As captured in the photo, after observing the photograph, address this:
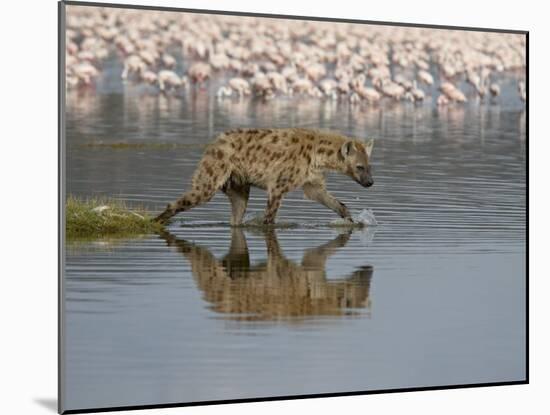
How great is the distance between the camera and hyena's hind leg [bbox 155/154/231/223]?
29.6ft

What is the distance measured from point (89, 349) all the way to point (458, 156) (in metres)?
2.86

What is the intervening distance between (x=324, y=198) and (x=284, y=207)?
22 cm

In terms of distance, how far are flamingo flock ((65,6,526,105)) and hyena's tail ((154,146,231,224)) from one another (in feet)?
1.70

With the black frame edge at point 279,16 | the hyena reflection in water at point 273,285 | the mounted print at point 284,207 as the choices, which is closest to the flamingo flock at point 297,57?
the mounted print at point 284,207

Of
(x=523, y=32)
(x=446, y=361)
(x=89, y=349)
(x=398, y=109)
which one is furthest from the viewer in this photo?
(x=398, y=109)

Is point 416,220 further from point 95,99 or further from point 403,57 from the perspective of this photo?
point 95,99

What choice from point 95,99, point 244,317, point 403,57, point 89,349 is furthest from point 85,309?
point 403,57

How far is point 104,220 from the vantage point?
8.52 metres

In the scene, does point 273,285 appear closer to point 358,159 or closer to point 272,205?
point 272,205

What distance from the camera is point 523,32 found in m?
8.34

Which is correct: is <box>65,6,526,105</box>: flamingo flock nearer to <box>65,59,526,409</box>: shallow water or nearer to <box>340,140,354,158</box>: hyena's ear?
<box>65,59,526,409</box>: shallow water

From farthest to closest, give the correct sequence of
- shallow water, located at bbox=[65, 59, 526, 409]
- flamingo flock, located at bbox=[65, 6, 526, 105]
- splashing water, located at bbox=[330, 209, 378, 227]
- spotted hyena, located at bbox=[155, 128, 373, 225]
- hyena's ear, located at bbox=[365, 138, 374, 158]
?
hyena's ear, located at bbox=[365, 138, 374, 158] < spotted hyena, located at bbox=[155, 128, 373, 225] < splashing water, located at bbox=[330, 209, 378, 227] < flamingo flock, located at bbox=[65, 6, 526, 105] < shallow water, located at bbox=[65, 59, 526, 409]

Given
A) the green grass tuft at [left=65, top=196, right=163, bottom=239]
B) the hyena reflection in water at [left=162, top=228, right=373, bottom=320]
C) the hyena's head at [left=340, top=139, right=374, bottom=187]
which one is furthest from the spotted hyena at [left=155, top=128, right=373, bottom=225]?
the hyena reflection in water at [left=162, top=228, right=373, bottom=320]

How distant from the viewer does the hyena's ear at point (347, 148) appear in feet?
30.8
